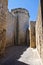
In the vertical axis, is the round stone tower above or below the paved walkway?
above

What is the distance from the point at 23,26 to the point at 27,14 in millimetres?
1770

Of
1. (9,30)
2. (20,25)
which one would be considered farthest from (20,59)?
(20,25)

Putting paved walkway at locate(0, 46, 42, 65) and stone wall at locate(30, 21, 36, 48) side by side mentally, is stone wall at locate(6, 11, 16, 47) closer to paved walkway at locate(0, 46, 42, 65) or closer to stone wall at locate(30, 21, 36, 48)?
stone wall at locate(30, 21, 36, 48)

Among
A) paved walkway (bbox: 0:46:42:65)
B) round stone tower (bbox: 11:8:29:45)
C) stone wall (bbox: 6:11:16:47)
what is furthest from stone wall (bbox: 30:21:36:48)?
round stone tower (bbox: 11:8:29:45)

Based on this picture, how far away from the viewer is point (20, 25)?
537 inches

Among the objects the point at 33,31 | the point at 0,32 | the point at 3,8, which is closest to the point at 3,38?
the point at 0,32

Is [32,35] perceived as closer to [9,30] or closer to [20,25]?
[9,30]

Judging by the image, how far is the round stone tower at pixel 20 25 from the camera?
523 inches

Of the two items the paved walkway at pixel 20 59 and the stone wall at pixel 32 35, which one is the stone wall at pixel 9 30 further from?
the paved walkway at pixel 20 59

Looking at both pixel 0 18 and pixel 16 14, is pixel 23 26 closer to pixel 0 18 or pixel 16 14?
pixel 16 14

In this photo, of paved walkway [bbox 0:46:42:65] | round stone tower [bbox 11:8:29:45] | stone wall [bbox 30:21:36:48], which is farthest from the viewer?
round stone tower [bbox 11:8:29:45]

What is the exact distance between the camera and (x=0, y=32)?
5.27 meters

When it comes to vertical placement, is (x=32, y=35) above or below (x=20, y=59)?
above

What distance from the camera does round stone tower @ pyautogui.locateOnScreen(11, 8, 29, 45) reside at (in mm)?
13291
